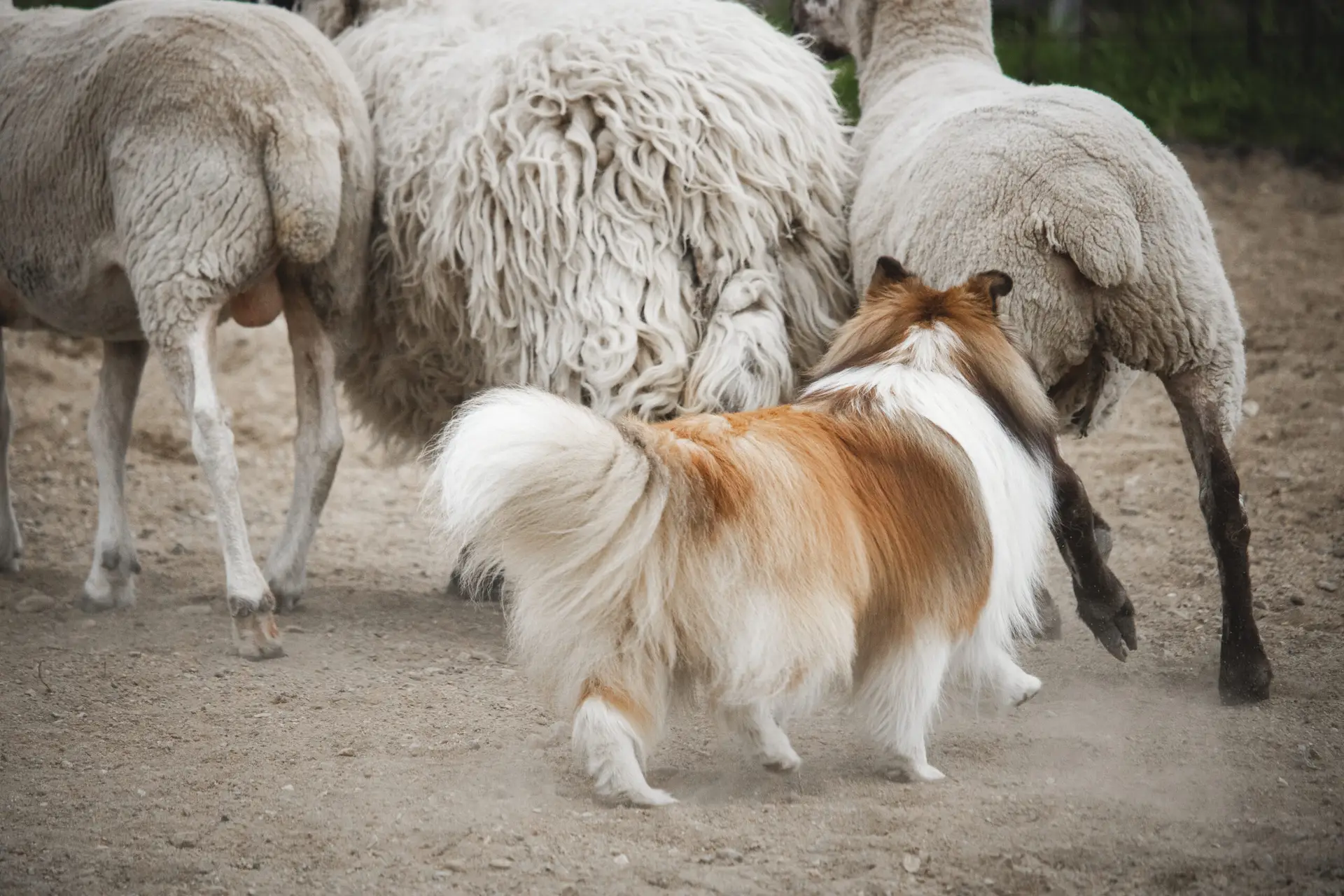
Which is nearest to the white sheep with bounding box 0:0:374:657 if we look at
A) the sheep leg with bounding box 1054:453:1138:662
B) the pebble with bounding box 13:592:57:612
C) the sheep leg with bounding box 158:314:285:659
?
the sheep leg with bounding box 158:314:285:659

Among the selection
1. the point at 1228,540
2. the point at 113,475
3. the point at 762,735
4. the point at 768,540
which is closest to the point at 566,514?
the point at 768,540

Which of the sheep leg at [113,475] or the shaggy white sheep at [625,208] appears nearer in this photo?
the shaggy white sheep at [625,208]

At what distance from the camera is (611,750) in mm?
2959

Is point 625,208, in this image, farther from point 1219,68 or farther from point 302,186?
point 1219,68

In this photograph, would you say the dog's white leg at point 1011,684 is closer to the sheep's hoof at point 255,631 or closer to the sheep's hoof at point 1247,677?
the sheep's hoof at point 1247,677

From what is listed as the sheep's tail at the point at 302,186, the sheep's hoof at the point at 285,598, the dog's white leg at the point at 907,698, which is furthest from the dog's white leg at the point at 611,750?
the sheep's hoof at the point at 285,598

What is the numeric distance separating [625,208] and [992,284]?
1.35 meters

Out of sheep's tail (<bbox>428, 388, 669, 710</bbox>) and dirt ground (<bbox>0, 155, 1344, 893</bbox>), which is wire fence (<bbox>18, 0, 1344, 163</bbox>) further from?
sheep's tail (<bbox>428, 388, 669, 710</bbox>)

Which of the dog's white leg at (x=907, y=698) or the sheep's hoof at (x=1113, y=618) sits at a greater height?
the dog's white leg at (x=907, y=698)

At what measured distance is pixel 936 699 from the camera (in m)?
3.28

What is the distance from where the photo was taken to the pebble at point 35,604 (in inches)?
192

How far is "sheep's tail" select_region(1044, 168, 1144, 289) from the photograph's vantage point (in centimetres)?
362

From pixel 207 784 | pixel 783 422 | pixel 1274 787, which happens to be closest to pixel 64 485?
pixel 207 784

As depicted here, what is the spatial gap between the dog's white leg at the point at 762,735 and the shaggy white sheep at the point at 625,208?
48.8 inches
